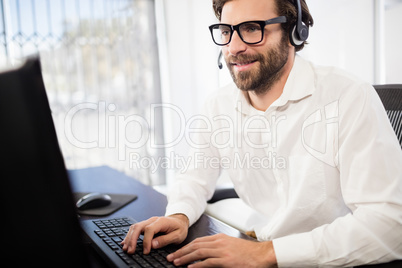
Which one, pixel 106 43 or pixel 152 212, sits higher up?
pixel 106 43

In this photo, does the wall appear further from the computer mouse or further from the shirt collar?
the computer mouse

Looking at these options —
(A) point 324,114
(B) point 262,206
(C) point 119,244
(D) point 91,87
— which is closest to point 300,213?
(B) point 262,206

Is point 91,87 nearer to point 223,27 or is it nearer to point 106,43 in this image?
point 106,43

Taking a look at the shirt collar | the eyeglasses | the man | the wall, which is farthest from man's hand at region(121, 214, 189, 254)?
the wall

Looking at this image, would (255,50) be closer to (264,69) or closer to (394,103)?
(264,69)

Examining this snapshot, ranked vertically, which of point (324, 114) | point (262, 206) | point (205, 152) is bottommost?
point (262, 206)

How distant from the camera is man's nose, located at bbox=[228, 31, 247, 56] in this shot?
1.14 m

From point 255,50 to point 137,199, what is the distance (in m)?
0.66

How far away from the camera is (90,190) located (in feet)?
4.77

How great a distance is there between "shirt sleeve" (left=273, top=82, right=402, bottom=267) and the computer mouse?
646 millimetres

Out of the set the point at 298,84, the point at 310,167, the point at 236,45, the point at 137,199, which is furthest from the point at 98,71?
the point at 310,167

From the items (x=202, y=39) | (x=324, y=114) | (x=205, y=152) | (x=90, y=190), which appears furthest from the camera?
(x=202, y=39)

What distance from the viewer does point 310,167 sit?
1.05 m

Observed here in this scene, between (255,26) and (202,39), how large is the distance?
2.58m
